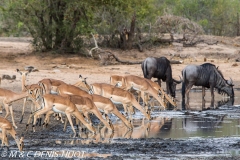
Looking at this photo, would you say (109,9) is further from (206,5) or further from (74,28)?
(206,5)

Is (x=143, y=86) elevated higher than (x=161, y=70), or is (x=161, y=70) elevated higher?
(x=143, y=86)

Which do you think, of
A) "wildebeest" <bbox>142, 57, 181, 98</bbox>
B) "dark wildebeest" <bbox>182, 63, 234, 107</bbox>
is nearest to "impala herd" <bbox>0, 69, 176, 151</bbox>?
"dark wildebeest" <bbox>182, 63, 234, 107</bbox>

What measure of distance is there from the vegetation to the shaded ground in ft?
2.50

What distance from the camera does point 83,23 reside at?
24.8 m

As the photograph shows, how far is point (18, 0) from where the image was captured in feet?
79.3

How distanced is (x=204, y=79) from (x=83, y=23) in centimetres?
725

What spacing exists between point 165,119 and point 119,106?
3180mm

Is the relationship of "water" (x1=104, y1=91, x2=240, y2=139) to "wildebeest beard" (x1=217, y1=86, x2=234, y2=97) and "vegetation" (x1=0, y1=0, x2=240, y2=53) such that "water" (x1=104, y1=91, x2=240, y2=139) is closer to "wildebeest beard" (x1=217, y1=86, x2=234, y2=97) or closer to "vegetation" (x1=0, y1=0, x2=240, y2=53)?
"wildebeest beard" (x1=217, y1=86, x2=234, y2=97)

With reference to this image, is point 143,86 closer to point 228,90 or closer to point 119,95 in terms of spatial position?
point 119,95

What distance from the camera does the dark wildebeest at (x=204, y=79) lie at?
19297mm

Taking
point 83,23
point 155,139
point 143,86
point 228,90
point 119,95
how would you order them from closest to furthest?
point 155,139
point 119,95
point 143,86
point 228,90
point 83,23

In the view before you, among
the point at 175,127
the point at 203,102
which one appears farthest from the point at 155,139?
the point at 203,102

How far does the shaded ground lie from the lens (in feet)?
31.8

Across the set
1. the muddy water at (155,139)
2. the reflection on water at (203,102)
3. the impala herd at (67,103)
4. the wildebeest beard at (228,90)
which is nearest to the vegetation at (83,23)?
the reflection on water at (203,102)
